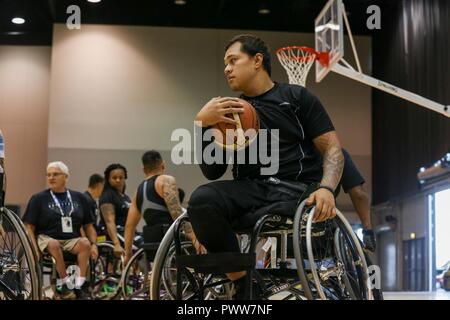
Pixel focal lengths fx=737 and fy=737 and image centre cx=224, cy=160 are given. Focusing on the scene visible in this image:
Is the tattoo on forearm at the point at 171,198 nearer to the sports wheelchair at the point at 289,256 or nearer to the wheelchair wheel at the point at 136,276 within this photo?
the wheelchair wheel at the point at 136,276

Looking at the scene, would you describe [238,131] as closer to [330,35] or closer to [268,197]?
[268,197]

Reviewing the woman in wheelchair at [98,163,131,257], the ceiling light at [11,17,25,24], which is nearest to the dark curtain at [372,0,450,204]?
the woman in wheelchair at [98,163,131,257]

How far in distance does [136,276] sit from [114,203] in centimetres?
120

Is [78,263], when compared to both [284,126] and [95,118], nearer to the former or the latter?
[284,126]

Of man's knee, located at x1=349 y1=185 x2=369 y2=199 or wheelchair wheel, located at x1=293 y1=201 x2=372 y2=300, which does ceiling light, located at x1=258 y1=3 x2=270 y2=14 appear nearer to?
man's knee, located at x1=349 y1=185 x2=369 y2=199

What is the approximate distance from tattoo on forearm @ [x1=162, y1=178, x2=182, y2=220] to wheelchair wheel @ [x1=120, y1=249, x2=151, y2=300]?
1.86 ft

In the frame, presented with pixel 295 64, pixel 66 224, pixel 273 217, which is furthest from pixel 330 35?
pixel 273 217

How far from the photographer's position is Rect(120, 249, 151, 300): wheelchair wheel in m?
6.59

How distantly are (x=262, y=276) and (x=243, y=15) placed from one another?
1217 cm

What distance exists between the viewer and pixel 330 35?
35.2 ft

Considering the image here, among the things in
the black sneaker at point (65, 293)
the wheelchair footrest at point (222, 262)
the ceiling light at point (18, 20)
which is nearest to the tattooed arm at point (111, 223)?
the black sneaker at point (65, 293)

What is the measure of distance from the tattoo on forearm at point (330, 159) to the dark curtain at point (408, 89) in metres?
8.74

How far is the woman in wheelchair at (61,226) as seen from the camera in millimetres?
6961
